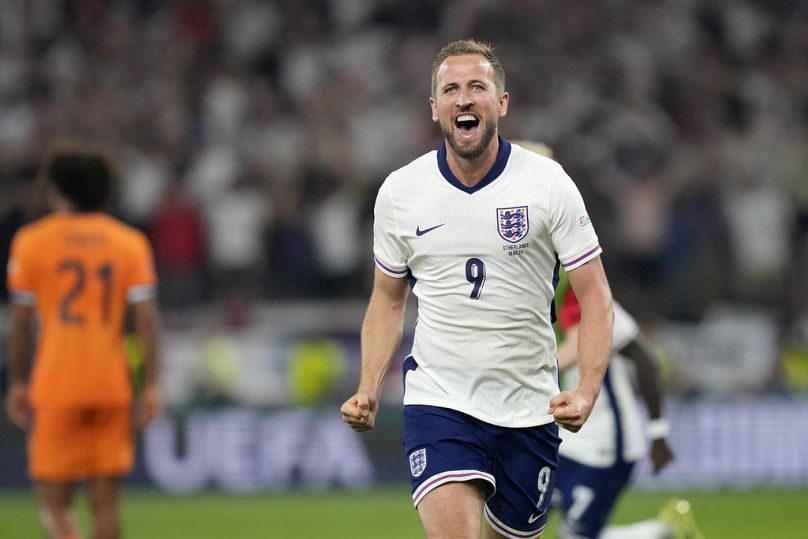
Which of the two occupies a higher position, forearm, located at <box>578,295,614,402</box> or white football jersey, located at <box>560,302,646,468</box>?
forearm, located at <box>578,295,614,402</box>

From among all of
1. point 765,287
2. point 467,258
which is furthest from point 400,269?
point 765,287

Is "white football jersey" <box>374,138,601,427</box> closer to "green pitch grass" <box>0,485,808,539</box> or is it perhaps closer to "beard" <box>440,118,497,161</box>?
"beard" <box>440,118,497,161</box>

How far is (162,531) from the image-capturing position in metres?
11.3

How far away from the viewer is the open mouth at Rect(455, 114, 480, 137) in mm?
5344

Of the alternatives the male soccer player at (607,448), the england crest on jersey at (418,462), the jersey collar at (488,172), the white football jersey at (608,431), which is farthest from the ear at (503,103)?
the white football jersey at (608,431)

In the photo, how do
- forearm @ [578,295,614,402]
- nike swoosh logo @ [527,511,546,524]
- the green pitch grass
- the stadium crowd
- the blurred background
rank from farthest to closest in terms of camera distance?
the stadium crowd < the blurred background < the green pitch grass < nike swoosh logo @ [527,511,546,524] < forearm @ [578,295,614,402]

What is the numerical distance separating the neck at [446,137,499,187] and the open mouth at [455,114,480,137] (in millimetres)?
132

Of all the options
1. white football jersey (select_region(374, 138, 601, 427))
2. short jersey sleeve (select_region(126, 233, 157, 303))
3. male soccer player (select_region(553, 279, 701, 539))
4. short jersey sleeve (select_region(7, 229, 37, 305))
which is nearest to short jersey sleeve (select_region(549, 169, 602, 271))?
white football jersey (select_region(374, 138, 601, 427))

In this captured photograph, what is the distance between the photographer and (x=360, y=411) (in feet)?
17.3

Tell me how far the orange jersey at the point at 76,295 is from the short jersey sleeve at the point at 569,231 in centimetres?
308

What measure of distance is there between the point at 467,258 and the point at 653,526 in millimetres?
3246

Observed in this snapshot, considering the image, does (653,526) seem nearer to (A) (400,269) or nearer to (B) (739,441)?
(A) (400,269)

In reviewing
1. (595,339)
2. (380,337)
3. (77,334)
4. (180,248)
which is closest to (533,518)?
(595,339)

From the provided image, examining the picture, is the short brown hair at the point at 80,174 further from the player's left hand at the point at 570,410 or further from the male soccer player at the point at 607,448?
the player's left hand at the point at 570,410
